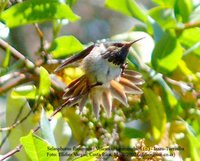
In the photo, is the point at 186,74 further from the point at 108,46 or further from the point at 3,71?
the point at 3,71

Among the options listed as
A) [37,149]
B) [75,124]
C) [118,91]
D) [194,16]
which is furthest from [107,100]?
[194,16]

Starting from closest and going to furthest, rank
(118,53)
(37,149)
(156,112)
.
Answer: (37,149) < (118,53) < (156,112)

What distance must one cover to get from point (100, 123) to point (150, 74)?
244mm

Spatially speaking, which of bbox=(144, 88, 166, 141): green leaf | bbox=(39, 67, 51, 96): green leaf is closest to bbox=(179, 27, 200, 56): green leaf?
bbox=(144, 88, 166, 141): green leaf

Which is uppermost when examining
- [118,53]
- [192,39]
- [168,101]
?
[118,53]

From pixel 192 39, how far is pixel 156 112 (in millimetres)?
186

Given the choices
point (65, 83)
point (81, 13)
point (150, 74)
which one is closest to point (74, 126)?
point (65, 83)

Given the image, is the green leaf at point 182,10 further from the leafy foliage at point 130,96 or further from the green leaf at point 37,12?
the green leaf at point 37,12

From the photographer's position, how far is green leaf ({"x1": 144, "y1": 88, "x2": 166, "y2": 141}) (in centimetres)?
135

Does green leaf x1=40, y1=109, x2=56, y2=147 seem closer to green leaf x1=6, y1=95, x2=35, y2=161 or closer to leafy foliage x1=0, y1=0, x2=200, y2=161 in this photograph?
leafy foliage x1=0, y1=0, x2=200, y2=161

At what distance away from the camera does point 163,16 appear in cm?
143

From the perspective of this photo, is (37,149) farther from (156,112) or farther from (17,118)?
(156,112)

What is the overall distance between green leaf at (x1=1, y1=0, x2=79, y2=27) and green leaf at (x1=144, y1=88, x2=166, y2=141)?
25 centimetres

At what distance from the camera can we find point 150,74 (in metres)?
1.39
